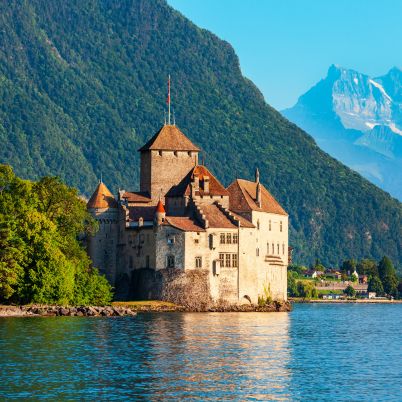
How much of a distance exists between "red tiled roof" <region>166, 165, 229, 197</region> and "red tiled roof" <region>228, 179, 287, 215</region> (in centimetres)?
192

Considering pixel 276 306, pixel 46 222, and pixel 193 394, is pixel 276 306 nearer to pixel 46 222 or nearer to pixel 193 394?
pixel 46 222

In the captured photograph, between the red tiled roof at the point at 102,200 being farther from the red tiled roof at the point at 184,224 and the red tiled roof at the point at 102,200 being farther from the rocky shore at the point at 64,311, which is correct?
the rocky shore at the point at 64,311

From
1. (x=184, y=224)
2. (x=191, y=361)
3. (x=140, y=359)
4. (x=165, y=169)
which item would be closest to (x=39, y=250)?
(x=184, y=224)

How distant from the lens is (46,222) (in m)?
131

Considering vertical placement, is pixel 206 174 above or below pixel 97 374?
above

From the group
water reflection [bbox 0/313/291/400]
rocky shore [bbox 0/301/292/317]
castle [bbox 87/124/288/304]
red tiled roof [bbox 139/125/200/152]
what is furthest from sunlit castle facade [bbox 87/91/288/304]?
water reflection [bbox 0/313/291/400]

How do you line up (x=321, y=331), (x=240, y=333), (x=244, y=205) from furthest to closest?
(x=244, y=205)
(x=321, y=331)
(x=240, y=333)

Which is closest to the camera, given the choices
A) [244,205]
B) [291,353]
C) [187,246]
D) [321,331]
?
[291,353]

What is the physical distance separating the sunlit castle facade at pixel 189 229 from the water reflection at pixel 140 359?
24.3 metres

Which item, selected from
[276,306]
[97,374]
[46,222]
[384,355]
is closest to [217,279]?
[276,306]

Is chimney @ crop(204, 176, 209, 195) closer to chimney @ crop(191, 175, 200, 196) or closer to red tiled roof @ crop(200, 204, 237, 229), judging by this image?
chimney @ crop(191, 175, 200, 196)

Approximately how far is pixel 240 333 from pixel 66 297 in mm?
26099

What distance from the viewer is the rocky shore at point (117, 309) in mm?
124750

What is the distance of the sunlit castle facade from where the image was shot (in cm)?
14800
